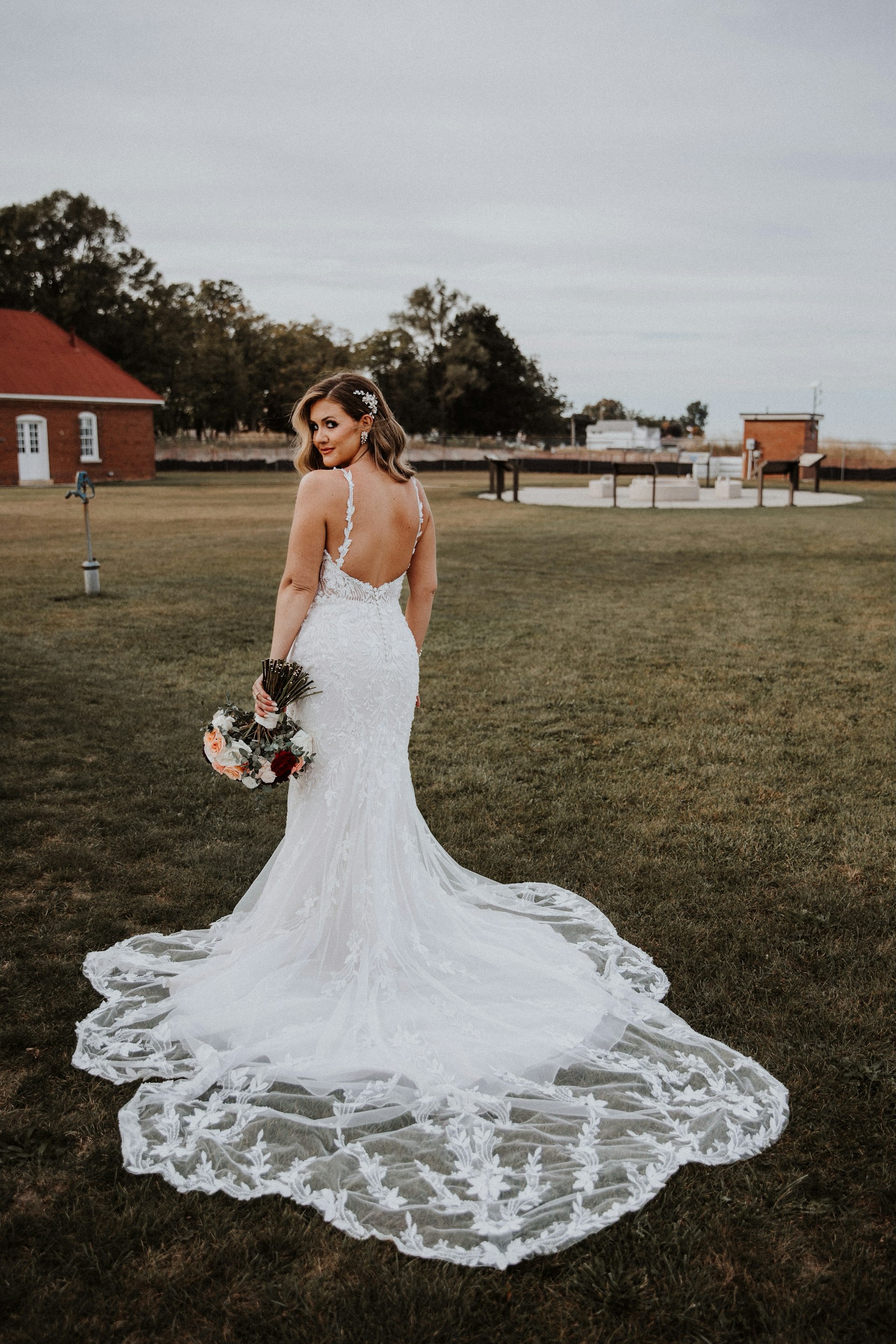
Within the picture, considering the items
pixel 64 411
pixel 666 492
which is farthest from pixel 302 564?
pixel 64 411

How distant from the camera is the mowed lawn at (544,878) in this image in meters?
2.38

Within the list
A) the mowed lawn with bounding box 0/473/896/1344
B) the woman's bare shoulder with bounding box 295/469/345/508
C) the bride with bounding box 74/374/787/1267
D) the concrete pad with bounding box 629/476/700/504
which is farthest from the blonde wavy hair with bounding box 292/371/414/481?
the concrete pad with bounding box 629/476/700/504

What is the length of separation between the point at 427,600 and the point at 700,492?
3186 centimetres

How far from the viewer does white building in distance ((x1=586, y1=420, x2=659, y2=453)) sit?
74750 mm

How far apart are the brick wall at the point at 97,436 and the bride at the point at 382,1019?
37093 mm

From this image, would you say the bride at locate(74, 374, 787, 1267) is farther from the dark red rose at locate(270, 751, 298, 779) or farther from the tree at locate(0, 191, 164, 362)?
the tree at locate(0, 191, 164, 362)

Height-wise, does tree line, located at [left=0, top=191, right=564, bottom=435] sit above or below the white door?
above

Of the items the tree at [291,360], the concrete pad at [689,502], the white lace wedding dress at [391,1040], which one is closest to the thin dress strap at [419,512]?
the white lace wedding dress at [391,1040]

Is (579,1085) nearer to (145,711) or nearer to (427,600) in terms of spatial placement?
(427,600)

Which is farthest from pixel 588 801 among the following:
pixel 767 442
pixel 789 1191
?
pixel 767 442

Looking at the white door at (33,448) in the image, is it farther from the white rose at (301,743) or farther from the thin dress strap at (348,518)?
the white rose at (301,743)

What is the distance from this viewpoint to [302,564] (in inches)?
137

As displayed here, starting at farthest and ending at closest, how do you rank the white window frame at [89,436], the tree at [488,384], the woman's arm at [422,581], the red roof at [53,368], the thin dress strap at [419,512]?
the tree at [488,384] < the white window frame at [89,436] < the red roof at [53,368] < the woman's arm at [422,581] < the thin dress strap at [419,512]

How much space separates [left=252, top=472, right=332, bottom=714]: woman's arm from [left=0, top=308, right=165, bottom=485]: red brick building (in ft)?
124
